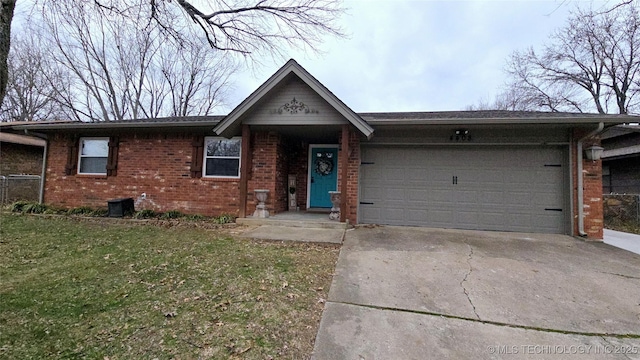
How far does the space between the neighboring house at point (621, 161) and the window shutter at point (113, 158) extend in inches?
654

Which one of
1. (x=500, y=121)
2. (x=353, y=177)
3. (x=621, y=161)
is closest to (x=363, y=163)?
(x=353, y=177)

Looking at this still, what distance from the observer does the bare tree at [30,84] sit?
14.5 m

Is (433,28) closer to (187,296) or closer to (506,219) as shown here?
(506,219)

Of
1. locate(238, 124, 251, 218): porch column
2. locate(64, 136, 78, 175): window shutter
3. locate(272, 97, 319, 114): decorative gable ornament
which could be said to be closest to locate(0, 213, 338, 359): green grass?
locate(238, 124, 251, 218): porch column

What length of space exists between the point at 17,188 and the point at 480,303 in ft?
52.0

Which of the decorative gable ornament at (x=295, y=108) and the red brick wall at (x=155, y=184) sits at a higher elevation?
the decorative gable ornament at (x=295, y=108)

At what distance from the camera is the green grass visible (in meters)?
2.15

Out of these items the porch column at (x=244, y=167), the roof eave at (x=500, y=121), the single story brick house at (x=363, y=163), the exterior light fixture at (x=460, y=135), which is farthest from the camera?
the porch column at (x=244, y=167)

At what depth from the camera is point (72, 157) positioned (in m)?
8.21

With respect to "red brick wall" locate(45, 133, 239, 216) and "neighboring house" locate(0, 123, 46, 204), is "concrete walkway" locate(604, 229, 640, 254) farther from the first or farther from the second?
"neighboring house" locate(0, 123, 46, 204)

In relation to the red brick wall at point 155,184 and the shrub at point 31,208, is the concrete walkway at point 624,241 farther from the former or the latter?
the shrub at point 31,208

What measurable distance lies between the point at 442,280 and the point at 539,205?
455cm

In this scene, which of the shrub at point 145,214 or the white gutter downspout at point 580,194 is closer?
the white gutter downspout at point 580,194

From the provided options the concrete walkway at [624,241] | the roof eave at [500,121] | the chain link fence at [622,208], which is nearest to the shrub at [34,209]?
the roof eave at [500,121]
